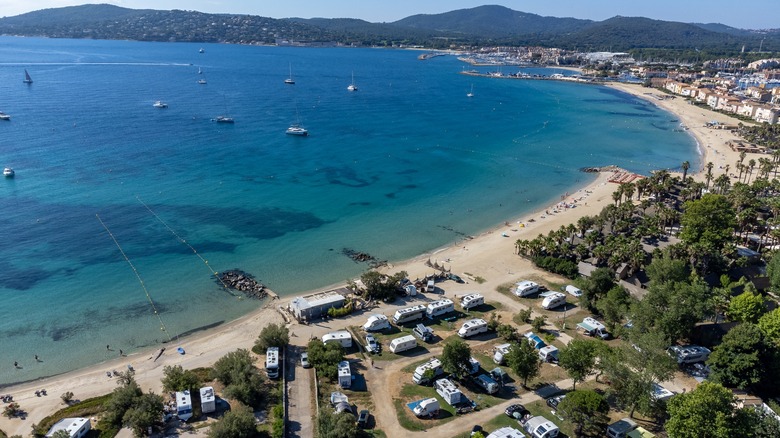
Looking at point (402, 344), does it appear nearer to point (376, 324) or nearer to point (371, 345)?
point (371, 345)

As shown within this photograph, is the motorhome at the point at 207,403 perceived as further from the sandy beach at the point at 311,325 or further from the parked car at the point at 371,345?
the parked car at the point at 371,345

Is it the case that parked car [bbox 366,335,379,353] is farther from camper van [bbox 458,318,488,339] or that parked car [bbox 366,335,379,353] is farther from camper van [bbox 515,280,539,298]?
camper van [bbox 515,280,539,298]

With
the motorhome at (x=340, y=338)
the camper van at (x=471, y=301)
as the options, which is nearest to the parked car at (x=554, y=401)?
the camper van at (x=471, y=301)

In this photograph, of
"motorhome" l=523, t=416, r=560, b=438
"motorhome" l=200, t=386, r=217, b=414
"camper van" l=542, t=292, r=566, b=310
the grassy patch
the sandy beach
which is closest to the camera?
"motorhome" l=523, t=416, r=560, b=438

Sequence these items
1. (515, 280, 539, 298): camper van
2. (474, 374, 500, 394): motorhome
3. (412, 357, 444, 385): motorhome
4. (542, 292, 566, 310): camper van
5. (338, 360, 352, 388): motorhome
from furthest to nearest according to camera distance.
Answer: (515, 280, 539, 298): camper van
(542, 292, 566, 310): camper van
(412, 357, 444, 385): motorhome
(338, 360, 352, 388): motorhome
(474, 374, 500, 394): motorhome

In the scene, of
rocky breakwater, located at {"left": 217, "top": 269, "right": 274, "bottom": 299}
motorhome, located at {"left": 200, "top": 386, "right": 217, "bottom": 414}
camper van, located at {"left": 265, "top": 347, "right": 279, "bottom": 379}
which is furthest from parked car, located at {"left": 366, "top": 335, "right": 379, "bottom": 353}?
rocky breakwater, located at {"left": 217, "top": 269, "right": 274, "bottom": 299}

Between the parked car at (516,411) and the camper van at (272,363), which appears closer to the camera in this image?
the parked car at (516,411)

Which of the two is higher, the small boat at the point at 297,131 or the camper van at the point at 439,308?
the small boat at the point at 297,131

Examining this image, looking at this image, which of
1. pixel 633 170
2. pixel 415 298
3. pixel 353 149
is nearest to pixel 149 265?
pixel 415 298
